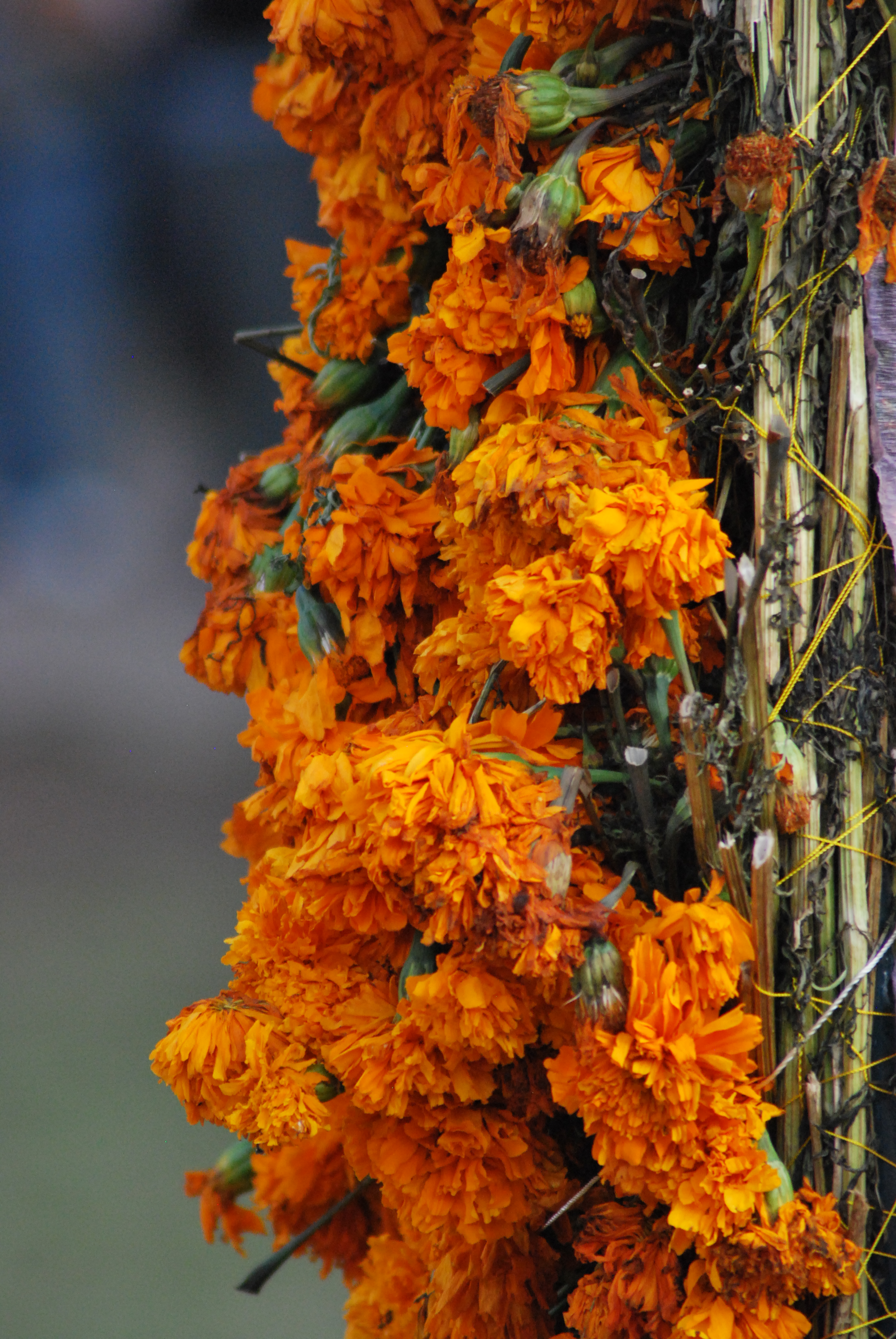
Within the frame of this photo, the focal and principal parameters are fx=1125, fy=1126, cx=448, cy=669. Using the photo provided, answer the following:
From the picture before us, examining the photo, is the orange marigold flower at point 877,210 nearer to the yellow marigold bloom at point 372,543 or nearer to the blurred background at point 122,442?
the yellow marigold bloom at point 372,543

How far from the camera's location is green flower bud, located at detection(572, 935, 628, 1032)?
1.53ft

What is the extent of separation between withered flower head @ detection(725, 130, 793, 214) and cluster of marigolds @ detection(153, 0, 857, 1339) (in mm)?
46

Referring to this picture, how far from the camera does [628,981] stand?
1.57 ft

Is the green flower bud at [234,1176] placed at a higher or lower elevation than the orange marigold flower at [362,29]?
lower

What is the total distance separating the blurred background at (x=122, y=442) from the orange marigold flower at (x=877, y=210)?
1171mm

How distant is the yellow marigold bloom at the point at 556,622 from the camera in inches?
18.1

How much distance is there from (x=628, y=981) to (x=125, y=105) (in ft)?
4.87

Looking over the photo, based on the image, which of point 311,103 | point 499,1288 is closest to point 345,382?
point 311,103

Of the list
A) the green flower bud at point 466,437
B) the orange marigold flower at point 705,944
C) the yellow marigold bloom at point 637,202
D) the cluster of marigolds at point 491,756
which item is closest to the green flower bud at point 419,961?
the cluster of marigolds at point 491,756

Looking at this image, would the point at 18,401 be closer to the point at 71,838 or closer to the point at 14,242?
the point at 14,242

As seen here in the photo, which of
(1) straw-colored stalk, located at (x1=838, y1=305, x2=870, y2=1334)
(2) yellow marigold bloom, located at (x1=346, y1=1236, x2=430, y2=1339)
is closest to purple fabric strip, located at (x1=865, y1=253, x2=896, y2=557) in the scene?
(1) straw-colored stalk, located at (x1=838, y1=305, x2=870, y2=1334)

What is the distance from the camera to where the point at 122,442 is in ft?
5.19

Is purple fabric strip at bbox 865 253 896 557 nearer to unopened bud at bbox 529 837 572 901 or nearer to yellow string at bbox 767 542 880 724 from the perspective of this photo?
yellow string at bbox 767 542 880 724

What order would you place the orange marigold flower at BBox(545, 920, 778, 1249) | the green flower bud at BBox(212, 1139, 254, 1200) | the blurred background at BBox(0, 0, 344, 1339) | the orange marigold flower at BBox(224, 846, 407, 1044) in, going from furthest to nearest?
the blurred background at BBox(0, 0, 344, 1339) < the green flower bud at BBox(212, 1139, 254, 1200) < the orange marigold flower at BBox(224, 846, 407, 1044) < the orange marigold flower at BBox(545, 920, 778, 1249)
